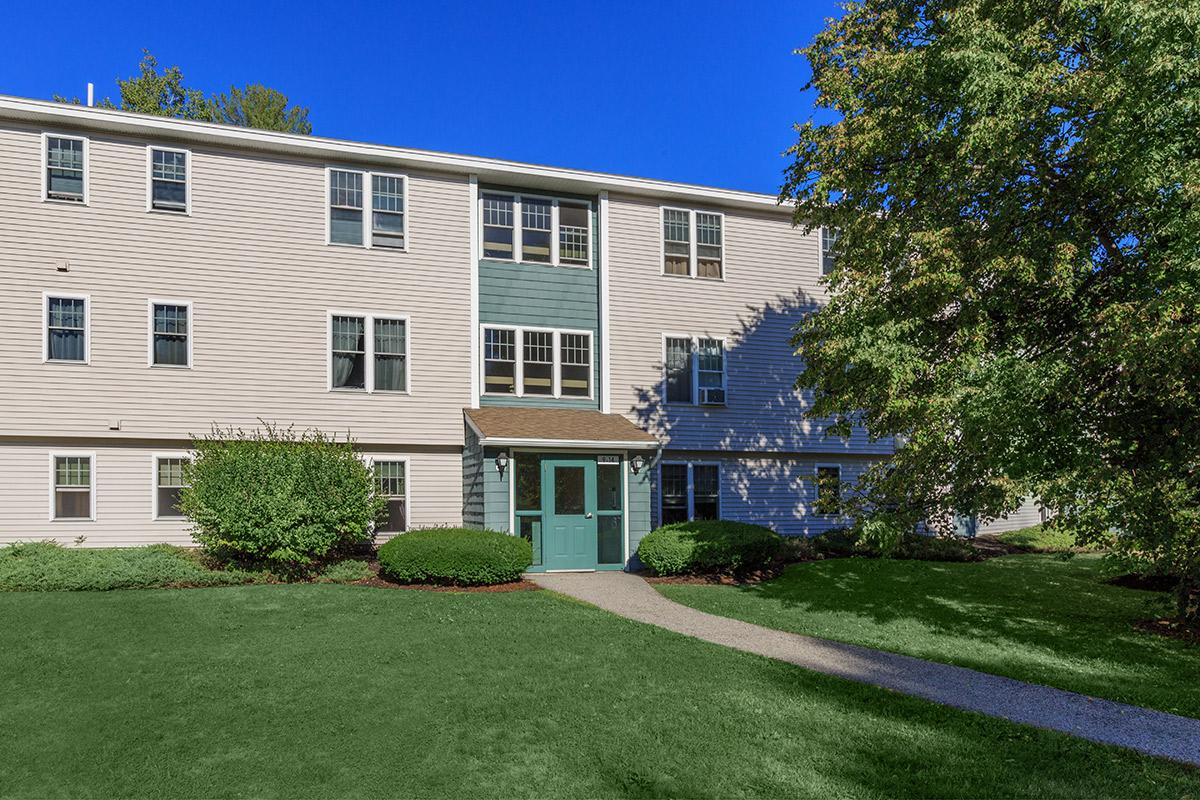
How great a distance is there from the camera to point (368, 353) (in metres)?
18.0

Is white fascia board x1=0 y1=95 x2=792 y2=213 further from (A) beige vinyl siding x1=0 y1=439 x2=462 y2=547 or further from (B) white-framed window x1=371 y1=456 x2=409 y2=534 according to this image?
(B) white-framed window x1=371 y1=456 x2=409 y2=534

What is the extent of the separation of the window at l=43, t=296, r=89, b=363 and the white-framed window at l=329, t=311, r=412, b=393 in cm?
451

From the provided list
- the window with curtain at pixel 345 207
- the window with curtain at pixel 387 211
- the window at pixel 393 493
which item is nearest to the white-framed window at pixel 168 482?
the window at pixel 393 493

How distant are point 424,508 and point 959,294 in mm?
11452

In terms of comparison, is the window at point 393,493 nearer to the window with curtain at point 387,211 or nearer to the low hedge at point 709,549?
the window with curtain at point 387,211

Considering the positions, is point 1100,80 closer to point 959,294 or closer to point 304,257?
point 959,294

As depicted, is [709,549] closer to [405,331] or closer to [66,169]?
[405,331]

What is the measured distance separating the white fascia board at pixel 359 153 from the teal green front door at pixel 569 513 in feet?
21.4

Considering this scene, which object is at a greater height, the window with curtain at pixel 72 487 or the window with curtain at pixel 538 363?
the window with curtain at pixel 538 363

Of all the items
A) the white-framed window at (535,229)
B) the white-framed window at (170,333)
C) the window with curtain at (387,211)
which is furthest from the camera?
the white-framed window at (535,229)

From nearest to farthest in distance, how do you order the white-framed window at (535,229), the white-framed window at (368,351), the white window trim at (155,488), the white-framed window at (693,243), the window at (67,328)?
the window at (67,328) < the white window trim at (155,488) < the white-framed window at (368,351) < the white-framed window at (535,229) < the white-framed window at (693,243)

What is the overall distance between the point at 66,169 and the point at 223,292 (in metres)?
3.57

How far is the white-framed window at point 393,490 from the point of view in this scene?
17891 mm

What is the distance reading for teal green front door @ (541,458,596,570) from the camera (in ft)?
57.3
